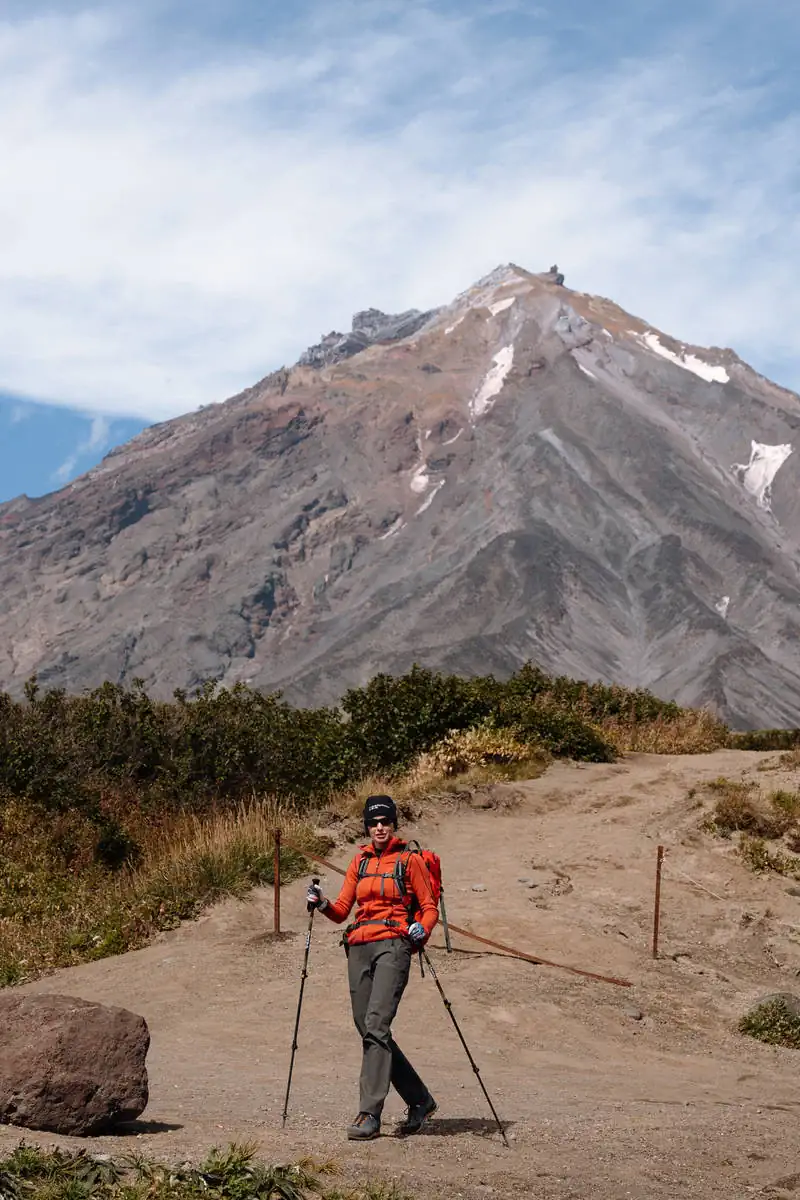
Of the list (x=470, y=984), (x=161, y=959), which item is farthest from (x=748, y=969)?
(x=161, y=959)

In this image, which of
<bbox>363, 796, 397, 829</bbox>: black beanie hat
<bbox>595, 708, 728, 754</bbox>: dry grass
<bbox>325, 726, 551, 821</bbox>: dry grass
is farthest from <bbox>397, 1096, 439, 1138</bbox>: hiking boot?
<bbox>595, 708, 728, 754</bbox>: dry grass

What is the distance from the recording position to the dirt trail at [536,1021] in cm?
664

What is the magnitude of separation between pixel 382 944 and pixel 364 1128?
2.97 feet

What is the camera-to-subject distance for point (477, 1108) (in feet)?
25.8

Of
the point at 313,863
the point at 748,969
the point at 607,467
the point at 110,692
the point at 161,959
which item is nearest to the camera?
the point at 161,959

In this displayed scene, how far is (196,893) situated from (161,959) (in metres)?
1.26

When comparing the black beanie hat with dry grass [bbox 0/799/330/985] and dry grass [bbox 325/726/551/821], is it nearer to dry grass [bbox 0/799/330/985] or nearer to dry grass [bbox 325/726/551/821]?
dry grass [bbox 0/799/330/985]

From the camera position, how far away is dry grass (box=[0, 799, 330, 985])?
40.5 feet

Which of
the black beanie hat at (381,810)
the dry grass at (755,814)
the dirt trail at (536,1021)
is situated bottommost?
the dirt trail at (536,1021)

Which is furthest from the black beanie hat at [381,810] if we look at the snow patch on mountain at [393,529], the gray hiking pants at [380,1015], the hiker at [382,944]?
the snow patch on mountain at [393,529]

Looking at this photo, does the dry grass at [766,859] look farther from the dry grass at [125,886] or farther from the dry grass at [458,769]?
the dry grass at [125,886]

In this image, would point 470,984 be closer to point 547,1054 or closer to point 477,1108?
point 547,1054

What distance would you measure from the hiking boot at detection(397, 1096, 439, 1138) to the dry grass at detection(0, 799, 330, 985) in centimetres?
580

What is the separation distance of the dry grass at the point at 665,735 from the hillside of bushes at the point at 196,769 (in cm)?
5
